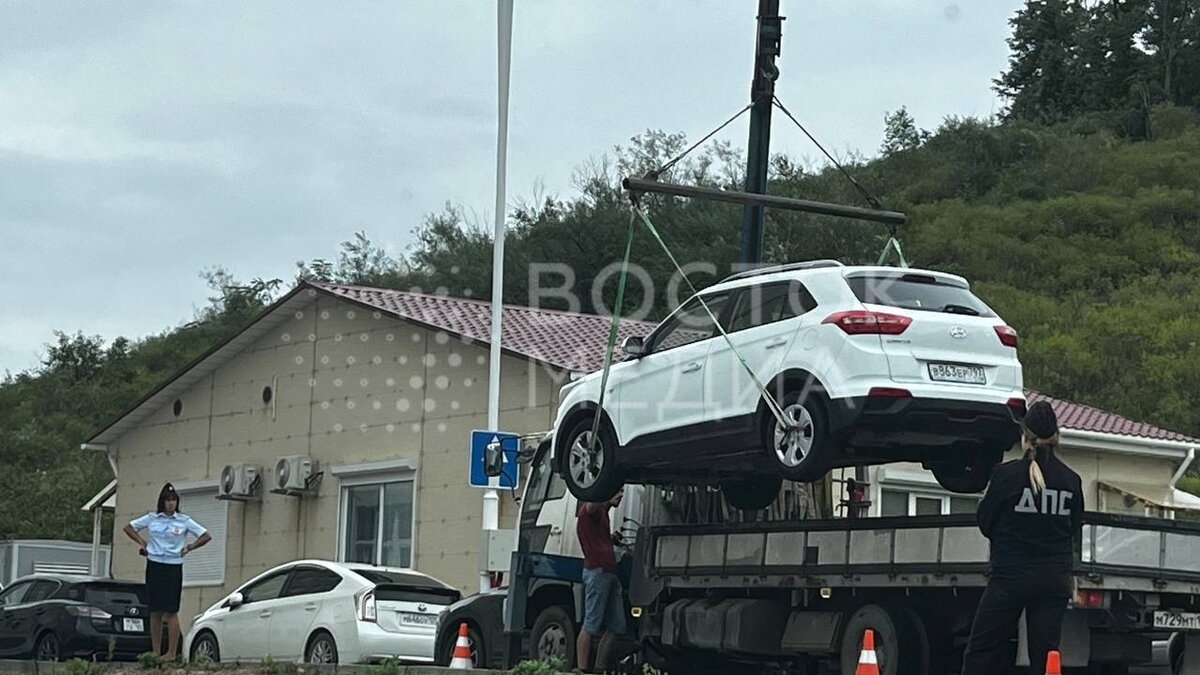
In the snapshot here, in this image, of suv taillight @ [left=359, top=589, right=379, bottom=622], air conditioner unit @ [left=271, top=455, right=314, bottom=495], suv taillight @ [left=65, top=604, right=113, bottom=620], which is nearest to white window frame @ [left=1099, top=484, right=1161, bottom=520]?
suv taillight @ [left=359, top=589, right=379, bottom=622]

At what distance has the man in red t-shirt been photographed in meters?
15.0

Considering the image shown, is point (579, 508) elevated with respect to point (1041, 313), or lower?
lower

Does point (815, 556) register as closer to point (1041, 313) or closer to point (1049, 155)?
point (1041, 313)

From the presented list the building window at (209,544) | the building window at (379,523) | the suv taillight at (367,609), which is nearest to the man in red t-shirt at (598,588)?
the suv taillight at (367,609)

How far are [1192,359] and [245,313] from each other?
3973 centimetres

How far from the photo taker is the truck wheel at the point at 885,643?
12445 millimetres

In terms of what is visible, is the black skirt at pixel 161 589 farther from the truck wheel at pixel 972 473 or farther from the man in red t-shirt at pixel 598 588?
the truck wheel at pixel 972 473

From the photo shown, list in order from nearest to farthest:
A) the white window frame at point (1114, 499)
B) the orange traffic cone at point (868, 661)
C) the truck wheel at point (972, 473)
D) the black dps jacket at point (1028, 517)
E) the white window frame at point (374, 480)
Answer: the black dps jacket at point (1028, 517), the orange traffic cone at point (868, 661), the truck wheel at point (972, 473), the white window frame at point (1114, 499), the white window frame at point (374, 480)

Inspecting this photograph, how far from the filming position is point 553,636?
52.0ft

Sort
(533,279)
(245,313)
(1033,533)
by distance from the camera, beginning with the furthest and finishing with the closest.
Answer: (245,313) < (533,279) < (1033,533)

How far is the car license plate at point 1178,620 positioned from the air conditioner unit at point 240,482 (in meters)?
20.8

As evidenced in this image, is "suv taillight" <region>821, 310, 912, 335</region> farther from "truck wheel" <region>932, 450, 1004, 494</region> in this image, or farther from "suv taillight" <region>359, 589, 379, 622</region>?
"suv taillight" <region>359, 589, 379, 622</region>

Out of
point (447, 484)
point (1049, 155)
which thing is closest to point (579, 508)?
point (447, 484)

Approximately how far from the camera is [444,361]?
27609 mm
